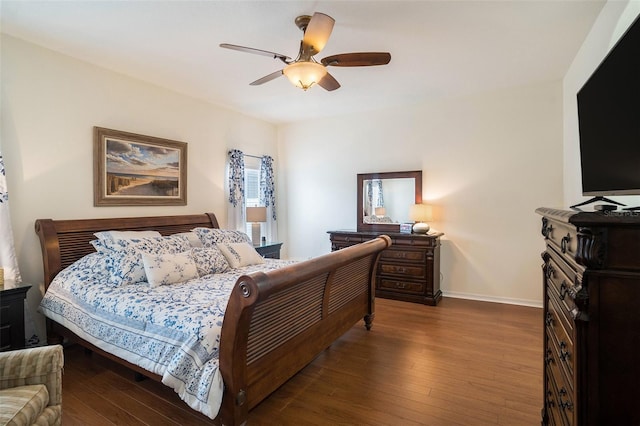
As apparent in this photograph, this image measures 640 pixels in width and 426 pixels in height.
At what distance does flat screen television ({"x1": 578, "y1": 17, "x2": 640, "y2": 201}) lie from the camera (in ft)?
3.61

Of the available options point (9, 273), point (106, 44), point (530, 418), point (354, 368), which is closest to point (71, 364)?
point (9, 273)

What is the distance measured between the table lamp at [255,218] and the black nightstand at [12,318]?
8.52ft

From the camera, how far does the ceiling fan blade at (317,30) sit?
2006mm

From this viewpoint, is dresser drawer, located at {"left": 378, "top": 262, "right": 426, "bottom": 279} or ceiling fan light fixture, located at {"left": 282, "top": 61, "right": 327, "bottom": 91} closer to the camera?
ceiling fan light fixture, located at {"left": 282, "top": 61, "right": 327, "bottom": 91}

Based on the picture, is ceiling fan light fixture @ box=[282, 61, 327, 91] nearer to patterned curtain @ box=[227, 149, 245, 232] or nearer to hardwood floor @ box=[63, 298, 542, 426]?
hardwood floor @ box=[63, 298, 542, 426]

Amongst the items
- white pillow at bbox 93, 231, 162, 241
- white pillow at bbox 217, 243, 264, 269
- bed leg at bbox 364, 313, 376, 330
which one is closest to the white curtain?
white pillow at bbox 93, 231, 162, 241

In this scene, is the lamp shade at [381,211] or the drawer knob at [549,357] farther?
the lamp shade at [381,211]

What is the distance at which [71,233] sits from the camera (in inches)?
117

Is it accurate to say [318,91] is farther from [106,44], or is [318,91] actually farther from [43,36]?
[43,36]

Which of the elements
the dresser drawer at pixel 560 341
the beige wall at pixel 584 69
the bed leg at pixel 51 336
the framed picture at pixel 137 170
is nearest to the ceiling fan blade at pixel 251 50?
the framed picture at pixel 137 170

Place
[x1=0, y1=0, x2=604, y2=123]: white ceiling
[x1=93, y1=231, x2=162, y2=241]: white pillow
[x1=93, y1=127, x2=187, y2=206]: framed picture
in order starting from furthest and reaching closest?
[x1=93, y1=127, x2=187, y2=206]: framed picture → [x1=93, y1=231, x2=162, y2=241]: white pillow → [x1=0, y1=0, x2=604, y2=123]: white ceiling

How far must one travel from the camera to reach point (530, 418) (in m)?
1.96

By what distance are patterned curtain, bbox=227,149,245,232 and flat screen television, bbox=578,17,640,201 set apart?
4.00m

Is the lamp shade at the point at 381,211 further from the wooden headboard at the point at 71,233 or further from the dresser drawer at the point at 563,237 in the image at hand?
the dresser drawer at the point at 563,237
